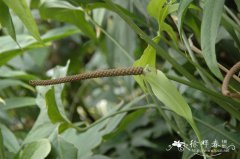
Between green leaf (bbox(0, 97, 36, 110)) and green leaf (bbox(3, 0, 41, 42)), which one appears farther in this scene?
green leaf (bbox(0, 97, 36, 110))

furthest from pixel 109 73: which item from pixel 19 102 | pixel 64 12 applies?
pixel 19 102

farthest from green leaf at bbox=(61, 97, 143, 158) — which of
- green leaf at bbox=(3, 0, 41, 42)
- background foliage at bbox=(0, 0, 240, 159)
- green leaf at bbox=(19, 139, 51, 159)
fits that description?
green leaf at bbox=(3, 0, 41, 42)

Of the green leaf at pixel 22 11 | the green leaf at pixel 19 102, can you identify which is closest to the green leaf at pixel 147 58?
the green leaf at pixel 22 11

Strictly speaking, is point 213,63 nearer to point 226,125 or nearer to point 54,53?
point 226,125

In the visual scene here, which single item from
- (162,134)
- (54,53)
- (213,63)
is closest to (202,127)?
(213,63)

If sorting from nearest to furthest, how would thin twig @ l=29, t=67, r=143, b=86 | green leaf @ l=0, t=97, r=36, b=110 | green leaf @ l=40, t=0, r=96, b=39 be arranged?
thin twig @ l=29, t=67, r=143, b=86
green leaf @ l=40, t=0, r=96, b=39
green leaf @ l=0, t=97, r=36, b=110

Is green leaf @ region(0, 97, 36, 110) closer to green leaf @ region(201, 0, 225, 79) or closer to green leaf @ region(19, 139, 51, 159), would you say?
green leaf @ region(19, 139, 51, 159)
